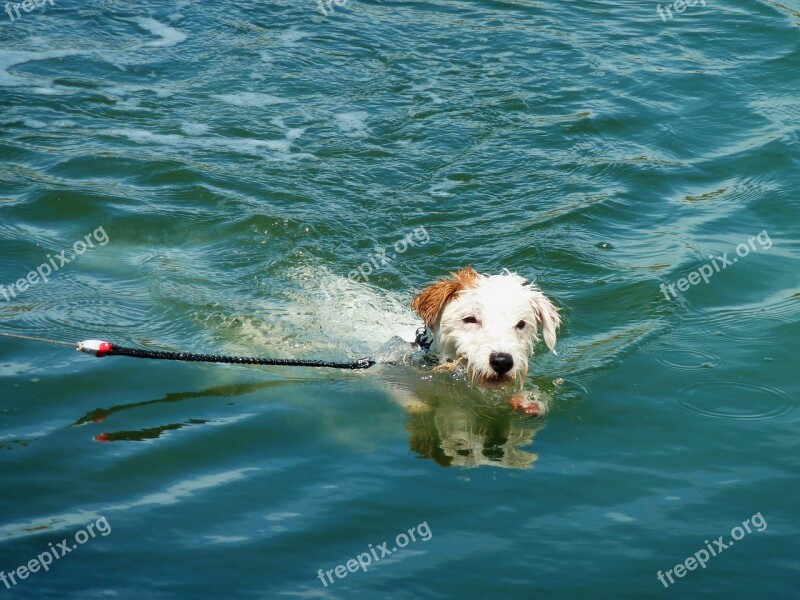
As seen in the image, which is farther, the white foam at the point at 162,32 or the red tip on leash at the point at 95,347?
the white foam at the point at 162,32

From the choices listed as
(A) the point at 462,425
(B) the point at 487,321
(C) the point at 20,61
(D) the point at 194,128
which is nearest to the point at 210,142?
(D) the point at 194,128

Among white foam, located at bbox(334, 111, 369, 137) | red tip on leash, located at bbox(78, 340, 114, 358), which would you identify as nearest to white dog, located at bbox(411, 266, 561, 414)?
red tip on leash, located at bbox(78, 340, 114, 358)

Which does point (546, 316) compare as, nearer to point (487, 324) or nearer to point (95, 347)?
point (487, 324)

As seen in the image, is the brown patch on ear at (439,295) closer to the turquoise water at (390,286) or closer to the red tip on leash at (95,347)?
the turquoise water at (390,286)

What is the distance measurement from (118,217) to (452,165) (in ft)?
12.6

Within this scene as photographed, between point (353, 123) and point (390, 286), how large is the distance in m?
3.65

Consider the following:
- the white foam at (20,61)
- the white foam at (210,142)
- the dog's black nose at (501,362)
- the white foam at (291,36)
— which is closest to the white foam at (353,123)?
the white foam at (210,142)

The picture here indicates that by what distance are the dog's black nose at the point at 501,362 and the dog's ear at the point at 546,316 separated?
0.78 metres

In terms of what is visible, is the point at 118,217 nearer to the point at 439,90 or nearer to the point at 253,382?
the point at 253,382

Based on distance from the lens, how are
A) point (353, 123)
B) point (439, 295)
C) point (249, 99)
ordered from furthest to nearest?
point (249, 99) → point (353, 123) → point (439, 295)

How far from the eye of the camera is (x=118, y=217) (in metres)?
10.6

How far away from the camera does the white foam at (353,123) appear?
1255cm

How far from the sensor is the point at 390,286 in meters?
9.83

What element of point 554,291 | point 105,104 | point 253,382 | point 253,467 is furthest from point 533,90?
point 253,467
